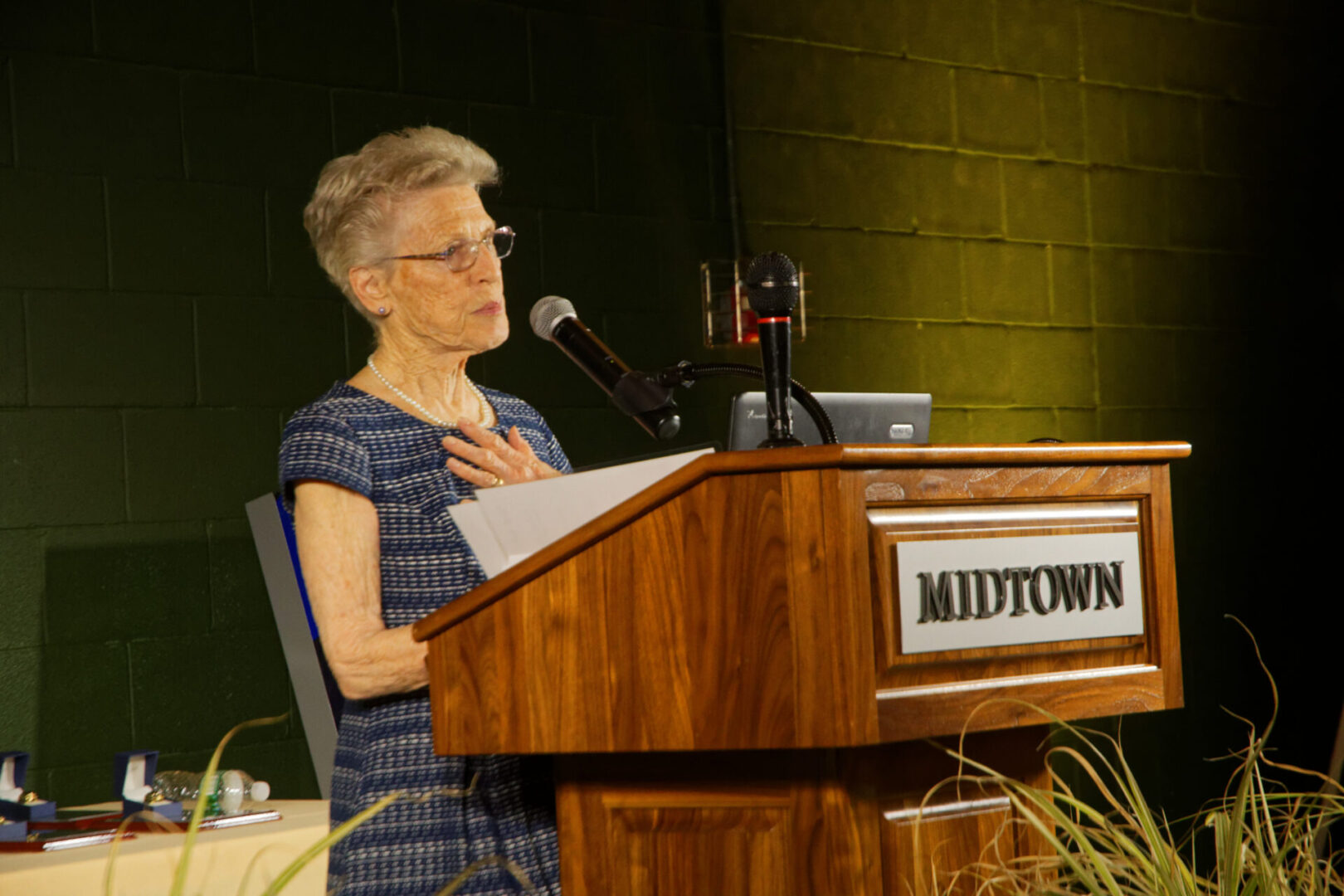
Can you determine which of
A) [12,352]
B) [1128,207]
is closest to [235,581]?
[12,352]

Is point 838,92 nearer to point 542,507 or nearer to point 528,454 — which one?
point 528,454

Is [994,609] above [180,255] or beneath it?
beneath

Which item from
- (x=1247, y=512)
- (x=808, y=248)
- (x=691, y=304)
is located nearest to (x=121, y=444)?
(x=691, y=304)

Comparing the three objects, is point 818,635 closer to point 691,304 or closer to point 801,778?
point 801,778

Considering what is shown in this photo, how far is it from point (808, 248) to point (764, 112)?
1.12 feet

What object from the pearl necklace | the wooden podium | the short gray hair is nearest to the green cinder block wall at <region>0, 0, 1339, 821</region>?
the short gray hair

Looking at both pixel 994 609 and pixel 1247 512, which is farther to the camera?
pixel 1247 512

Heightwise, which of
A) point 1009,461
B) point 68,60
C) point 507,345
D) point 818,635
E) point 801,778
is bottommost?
point 801,778

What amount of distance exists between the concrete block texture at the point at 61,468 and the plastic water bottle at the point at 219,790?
551mm

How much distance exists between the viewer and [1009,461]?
120cm

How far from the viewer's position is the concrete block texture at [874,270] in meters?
3.55

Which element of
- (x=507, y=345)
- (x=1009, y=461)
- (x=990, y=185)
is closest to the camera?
(x=1009, y=461)

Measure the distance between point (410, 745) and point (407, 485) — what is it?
29 cm

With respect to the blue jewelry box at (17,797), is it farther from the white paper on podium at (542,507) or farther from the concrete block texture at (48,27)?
the concrete block texture at (48,27)
